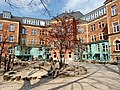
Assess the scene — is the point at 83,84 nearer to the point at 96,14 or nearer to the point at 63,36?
the point at 63,36

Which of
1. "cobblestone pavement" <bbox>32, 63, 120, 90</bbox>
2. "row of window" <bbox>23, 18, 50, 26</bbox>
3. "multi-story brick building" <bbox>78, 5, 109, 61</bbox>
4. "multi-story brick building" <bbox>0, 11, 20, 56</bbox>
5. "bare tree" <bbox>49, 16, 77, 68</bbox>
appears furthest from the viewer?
"row of window" <bbox>23, 18, 50, 26</bbox>

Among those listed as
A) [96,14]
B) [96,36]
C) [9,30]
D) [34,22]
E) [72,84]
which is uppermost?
[96,14]

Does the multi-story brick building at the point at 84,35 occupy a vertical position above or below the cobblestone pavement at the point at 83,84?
above

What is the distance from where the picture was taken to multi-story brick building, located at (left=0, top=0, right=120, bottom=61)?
91.4 feet

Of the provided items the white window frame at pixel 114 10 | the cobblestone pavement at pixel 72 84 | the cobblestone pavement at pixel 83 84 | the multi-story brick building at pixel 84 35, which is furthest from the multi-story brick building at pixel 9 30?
the cobblestone pavement at pixel 83 84

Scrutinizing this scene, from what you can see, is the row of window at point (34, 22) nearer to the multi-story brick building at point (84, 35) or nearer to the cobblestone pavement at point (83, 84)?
the multi-story brick building at point (84, 35)

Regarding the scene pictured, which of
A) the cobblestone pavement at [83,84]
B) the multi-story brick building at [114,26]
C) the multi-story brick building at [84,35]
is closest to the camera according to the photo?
the cobblestone pavement at [83,84]

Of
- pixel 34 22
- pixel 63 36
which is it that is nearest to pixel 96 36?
pixel 34 22

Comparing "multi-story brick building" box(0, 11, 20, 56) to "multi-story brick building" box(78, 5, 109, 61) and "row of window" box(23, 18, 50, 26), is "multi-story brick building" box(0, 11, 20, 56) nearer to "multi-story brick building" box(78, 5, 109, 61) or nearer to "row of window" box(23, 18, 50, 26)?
"row of window" box(23, 18, 50, 26)

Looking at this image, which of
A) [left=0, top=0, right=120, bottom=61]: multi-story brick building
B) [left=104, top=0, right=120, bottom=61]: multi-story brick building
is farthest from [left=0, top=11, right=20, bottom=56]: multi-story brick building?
[left=104, top=0, right=120, bottom=61]: multi-story brick building

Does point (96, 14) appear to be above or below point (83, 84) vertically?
above

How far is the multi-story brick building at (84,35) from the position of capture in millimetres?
27853

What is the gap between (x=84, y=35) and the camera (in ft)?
139

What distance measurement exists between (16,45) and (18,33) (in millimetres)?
3335
